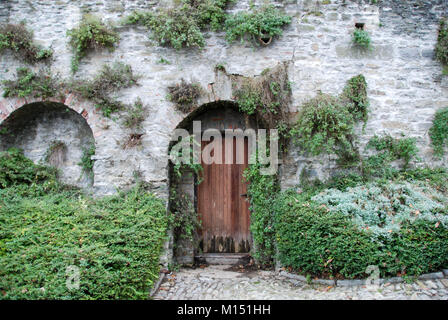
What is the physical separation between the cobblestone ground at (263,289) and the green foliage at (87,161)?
2346mm

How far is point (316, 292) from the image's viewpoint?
3844mm

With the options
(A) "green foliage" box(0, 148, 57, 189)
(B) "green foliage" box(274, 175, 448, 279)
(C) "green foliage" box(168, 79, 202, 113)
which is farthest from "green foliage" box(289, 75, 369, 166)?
(A) "green foliage" box(0, 148, 57, 189)

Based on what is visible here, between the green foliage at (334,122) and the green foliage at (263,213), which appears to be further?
the green foliage at (263,213)

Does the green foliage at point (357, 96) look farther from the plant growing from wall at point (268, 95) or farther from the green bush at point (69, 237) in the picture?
the green bush at point (69, 237)

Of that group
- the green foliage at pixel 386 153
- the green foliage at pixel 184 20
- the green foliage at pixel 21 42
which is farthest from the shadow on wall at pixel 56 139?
the green foliage at pixel 386 153

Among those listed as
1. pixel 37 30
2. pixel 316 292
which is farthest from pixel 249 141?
pixel 37 30

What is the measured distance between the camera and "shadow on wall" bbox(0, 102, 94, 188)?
18.4ft

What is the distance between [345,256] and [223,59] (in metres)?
3.63

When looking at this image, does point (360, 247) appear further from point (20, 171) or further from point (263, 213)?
point (20, 171)

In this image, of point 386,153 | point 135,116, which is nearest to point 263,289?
point 386,153

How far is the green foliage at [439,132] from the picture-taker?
538cm

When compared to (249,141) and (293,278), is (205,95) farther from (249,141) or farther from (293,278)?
(293,278)

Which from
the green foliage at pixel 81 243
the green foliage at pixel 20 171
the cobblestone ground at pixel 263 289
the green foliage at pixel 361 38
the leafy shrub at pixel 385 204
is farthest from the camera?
the green foliage at pixel 361 38

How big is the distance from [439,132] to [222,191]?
389 centimetres
